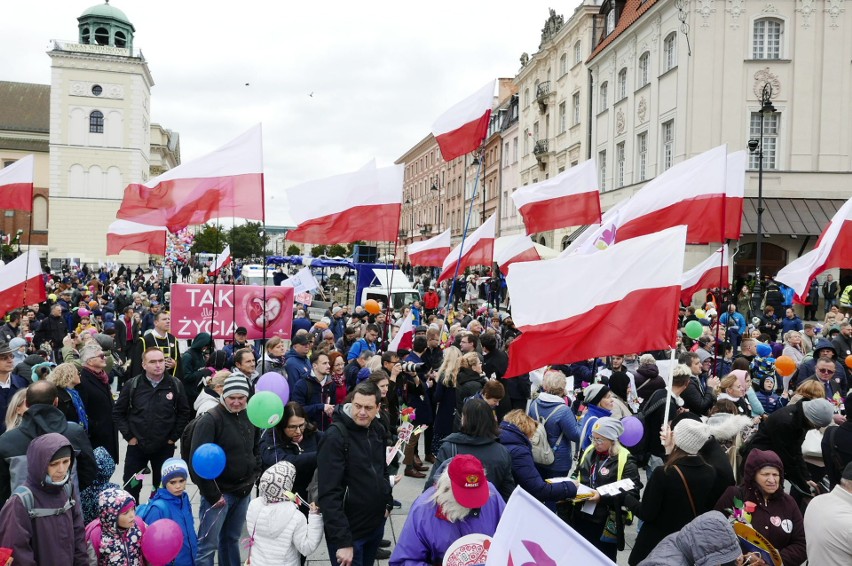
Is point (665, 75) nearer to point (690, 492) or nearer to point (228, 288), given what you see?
point (228, 288)

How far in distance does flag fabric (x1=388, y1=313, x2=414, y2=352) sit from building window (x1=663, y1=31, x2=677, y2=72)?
21.6 meters

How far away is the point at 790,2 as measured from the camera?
25422mm

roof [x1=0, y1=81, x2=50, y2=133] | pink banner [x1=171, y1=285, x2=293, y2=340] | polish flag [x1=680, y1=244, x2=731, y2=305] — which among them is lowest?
pink banner [x1=171, y1=285, x2=293, y2=340]

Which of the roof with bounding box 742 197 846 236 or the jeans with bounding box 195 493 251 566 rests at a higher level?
the roof with bounding box 742 197 846 236

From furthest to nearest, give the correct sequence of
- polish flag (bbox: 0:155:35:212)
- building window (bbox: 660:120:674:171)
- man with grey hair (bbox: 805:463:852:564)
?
building window (bbox: 660:120:674:171) < polish flag (bbox: 0:155:35:212) < man with grey hair (bbox: 805:463:852:564)

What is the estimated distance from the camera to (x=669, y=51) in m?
27.7

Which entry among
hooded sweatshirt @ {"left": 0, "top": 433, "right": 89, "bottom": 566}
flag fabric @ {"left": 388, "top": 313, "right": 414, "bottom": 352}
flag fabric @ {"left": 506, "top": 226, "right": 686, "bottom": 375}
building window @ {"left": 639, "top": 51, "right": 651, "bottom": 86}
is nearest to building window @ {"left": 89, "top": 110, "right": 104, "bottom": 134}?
building window @ {"left": 639, "top": 51, "right": 651, "bottom": 86}

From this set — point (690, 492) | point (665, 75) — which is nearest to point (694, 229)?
point (690, 492)

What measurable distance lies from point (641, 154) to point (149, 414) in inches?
1068

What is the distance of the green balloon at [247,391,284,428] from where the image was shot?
5039 millimetres

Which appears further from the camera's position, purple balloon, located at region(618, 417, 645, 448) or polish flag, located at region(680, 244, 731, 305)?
polish flag, located at region(680, 244, 731, 305)

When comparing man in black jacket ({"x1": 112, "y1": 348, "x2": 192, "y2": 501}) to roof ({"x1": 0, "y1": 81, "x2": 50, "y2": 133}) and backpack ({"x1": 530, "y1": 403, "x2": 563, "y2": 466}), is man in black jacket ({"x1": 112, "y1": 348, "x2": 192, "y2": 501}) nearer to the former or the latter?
backpack ({"x1": 530, "y1": 403, "x2": 563, "y2": 466})

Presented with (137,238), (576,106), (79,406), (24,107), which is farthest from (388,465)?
(24,107)

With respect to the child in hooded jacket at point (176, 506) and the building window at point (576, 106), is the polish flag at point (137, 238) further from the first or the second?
the building window at point (576, 106)
